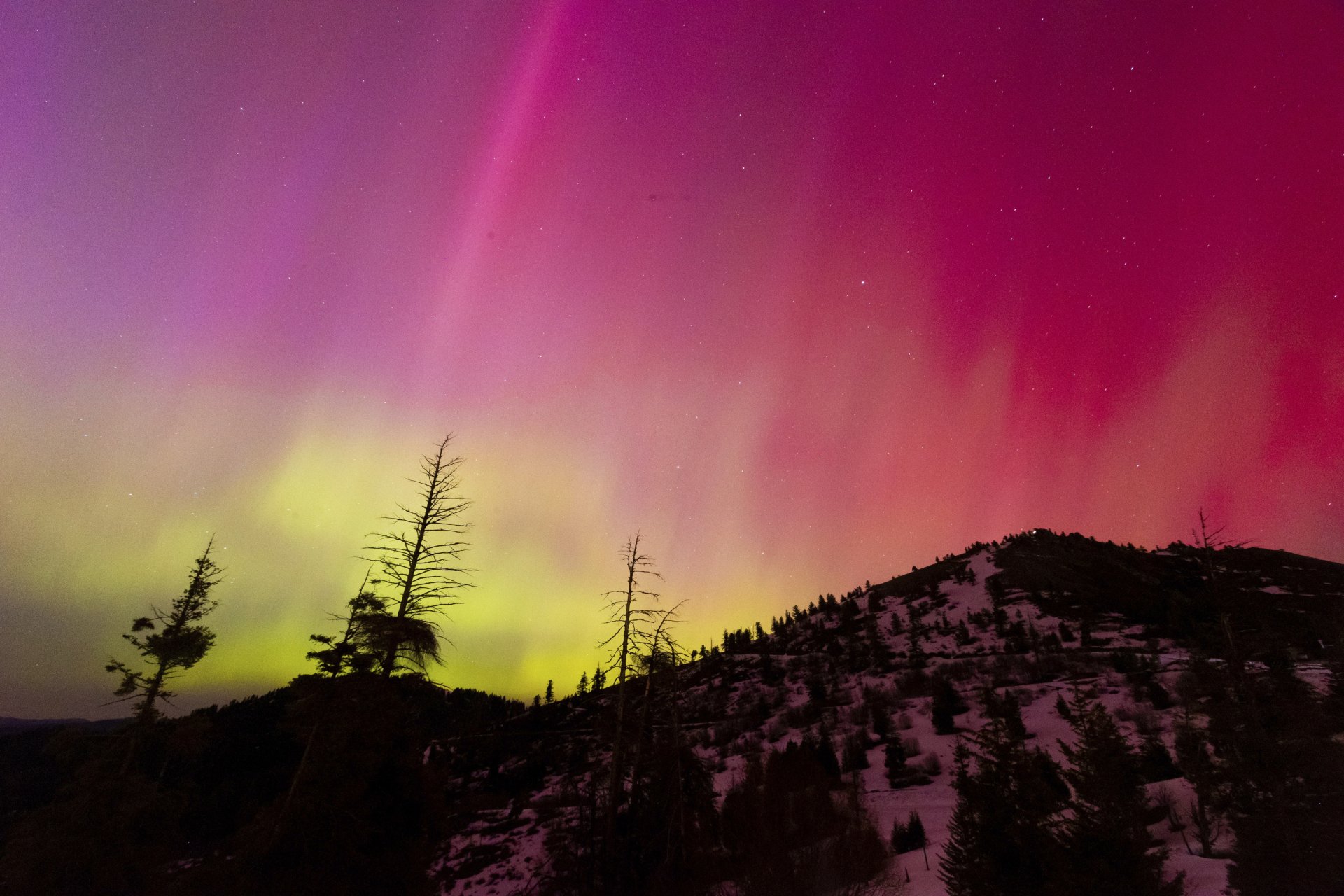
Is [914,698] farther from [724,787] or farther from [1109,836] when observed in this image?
[1109,836]

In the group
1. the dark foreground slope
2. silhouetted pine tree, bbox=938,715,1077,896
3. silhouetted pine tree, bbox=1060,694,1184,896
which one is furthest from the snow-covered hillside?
silhouetted pine tree, bbox=938,715,1077,896

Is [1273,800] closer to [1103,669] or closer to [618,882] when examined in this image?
[618,882]

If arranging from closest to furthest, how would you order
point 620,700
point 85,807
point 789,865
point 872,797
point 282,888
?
point 282,888 < point 789,865 < point 85,807 < point 620,700 < point 872,797

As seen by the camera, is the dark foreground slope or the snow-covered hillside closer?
the dark foreground slope

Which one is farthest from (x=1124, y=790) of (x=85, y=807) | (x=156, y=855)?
(x=85, y=807)

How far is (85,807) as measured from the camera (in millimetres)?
21172

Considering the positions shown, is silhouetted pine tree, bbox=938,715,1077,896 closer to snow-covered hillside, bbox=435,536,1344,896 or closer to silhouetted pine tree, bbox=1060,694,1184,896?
silhouetted pine tree, bbox=1060,694,1184,896

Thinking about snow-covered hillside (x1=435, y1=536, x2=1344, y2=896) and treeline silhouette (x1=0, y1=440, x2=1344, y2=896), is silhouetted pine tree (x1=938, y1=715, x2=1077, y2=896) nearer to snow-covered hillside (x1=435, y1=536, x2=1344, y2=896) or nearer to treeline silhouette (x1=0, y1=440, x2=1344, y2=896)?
treeline silhouette (x1=0, y1=440, x2=1344, y2=896)

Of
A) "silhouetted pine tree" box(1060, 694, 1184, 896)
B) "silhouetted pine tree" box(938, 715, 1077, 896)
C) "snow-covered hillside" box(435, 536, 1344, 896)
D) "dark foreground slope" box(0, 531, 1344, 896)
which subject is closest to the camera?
"silhouetted pine tree" box(1060, 694, 1184, 896)

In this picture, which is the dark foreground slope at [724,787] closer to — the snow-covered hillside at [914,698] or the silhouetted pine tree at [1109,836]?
the snow-covered hillside at [914,698]

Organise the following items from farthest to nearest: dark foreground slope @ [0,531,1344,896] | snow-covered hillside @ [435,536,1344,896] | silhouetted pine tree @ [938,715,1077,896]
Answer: snow-covered hillside @ [435,536,1344,896] → silhouetted pine tree @ [938,715,1077,896] → dark foreground slope @ [0,531,1344,896]

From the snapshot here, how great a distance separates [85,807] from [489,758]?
68.9 metres

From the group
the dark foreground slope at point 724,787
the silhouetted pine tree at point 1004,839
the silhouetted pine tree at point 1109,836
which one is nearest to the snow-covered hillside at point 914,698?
the dark foreground slope at point 724,787

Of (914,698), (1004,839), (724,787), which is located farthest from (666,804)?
(914,698)
